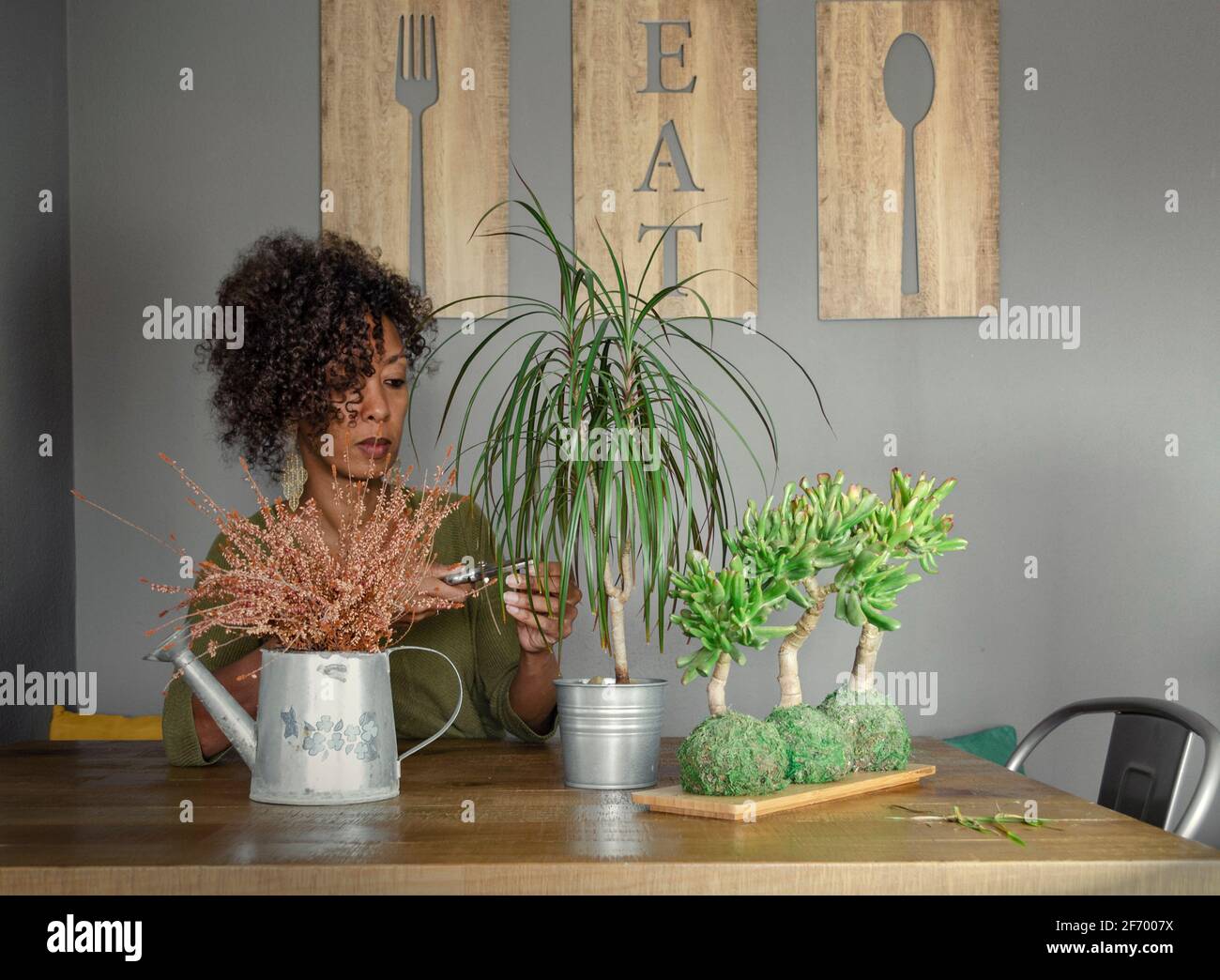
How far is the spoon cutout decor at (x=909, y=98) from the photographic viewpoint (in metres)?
3.04

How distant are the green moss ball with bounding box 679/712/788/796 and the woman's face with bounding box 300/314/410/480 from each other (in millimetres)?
1031

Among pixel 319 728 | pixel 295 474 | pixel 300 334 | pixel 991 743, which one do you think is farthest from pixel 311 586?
pixel 991 743

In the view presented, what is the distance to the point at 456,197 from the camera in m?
3.01

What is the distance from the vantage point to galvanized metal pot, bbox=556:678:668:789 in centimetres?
148

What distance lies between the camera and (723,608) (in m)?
1.42

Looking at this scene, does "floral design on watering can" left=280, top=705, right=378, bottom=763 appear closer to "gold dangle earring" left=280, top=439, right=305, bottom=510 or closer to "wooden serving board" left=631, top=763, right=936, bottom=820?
"wooden serving board" left=631, top=763, right=936, bottom=820

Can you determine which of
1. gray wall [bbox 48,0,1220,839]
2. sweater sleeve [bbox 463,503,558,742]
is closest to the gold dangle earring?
sweater sleeve [bbox 463,503,558,742]

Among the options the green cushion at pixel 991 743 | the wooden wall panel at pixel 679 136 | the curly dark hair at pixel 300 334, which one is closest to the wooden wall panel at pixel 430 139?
the wooden wall panel at pixel 679 136

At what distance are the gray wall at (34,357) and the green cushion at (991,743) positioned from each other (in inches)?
85.1
